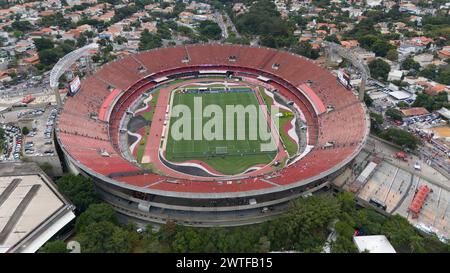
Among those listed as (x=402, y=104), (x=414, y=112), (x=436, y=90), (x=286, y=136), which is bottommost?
(x=436, y=90)

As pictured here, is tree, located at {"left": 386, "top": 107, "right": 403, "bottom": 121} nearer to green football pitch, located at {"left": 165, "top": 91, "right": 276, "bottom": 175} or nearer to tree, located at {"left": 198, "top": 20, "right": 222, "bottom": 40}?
green football pitch, located at {"left": 165, "top": 91, "right": 276, "bottom": 175}

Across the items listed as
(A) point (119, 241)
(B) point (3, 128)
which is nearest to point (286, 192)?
(A) point (119, 241)

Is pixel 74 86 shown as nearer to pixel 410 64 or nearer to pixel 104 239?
pixel 104 239

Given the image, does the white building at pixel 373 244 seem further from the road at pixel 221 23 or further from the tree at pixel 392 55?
the road at pixel 221 23

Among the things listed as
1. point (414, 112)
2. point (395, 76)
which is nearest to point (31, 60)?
point (395, 76)

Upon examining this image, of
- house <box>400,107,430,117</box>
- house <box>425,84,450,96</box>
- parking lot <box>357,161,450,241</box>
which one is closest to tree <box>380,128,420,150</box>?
parking lot <box>357,161,450,241</box>

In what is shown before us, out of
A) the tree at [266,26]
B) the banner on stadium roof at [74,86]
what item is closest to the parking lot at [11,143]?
the banner on stadium roof at [74,86]
